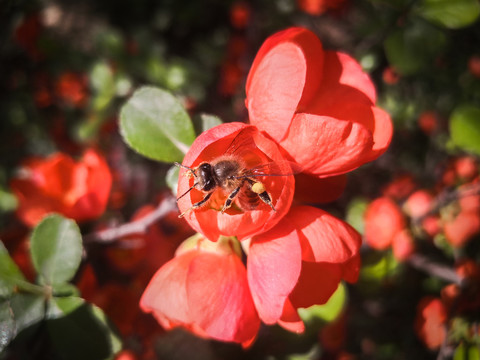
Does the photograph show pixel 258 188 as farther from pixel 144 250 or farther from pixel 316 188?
pixel 144 250

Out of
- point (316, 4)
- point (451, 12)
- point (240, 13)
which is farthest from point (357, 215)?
point (240, 13)

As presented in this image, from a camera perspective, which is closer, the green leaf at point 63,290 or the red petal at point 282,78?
the red petal at point 282,78

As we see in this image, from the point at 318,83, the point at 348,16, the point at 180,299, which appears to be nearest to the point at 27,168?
the point at 180,299

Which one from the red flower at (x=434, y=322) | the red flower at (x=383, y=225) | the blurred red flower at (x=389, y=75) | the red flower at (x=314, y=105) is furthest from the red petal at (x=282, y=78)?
the blurred red flower at (x=389, y=75)

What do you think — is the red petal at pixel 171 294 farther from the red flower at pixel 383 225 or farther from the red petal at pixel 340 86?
the red flower at pixel 383 225

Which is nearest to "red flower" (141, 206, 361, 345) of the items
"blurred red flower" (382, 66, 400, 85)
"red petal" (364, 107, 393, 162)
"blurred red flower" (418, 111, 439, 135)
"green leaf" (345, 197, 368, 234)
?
"red petal" (364, 107, 393, 162)

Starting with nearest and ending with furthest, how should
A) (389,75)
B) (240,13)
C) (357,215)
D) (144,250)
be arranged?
(144,250) < (357,215) < (389,75) < (240,13)

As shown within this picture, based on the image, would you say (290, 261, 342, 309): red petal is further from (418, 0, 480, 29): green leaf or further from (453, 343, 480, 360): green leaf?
(418, 0, 480, 29): green leaf
